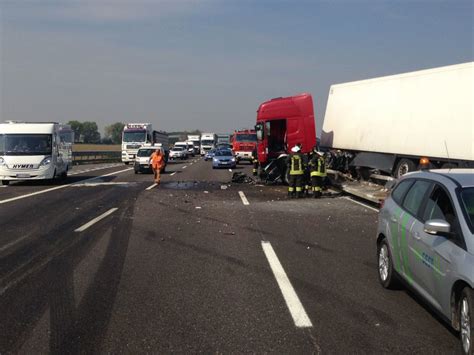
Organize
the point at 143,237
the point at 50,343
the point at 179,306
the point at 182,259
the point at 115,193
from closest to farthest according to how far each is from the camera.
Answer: the point at 50,343, the point at 179,306, the point at 182,259, the point at 143,237, the point at 115,193

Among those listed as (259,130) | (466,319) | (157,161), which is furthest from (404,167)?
(466,319)

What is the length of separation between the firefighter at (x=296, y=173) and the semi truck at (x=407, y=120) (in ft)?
9.41

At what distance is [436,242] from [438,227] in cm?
29

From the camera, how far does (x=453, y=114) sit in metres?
14.4

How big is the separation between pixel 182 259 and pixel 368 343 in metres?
4.15

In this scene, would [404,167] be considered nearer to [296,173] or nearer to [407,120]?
[407,120]

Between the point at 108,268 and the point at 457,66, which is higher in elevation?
the point at 457,66

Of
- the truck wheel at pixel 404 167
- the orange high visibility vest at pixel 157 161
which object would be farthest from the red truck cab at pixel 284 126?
the truck wheel at pixel 404 167

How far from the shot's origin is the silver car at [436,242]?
4.50m

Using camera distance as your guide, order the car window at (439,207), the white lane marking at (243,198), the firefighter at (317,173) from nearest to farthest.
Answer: the car window at (439,207)
the white lane marking at (243,198)
the firefighter at (317,173)

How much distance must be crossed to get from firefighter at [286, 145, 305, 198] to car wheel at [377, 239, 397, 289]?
11.0 m

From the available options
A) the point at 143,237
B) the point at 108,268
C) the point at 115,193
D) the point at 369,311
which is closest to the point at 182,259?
the point at 108,268

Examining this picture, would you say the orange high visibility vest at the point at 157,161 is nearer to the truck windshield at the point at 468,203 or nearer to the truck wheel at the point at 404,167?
the truck wheel at the point at 404,167

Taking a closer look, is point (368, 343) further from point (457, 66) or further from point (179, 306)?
point (457, 66)
